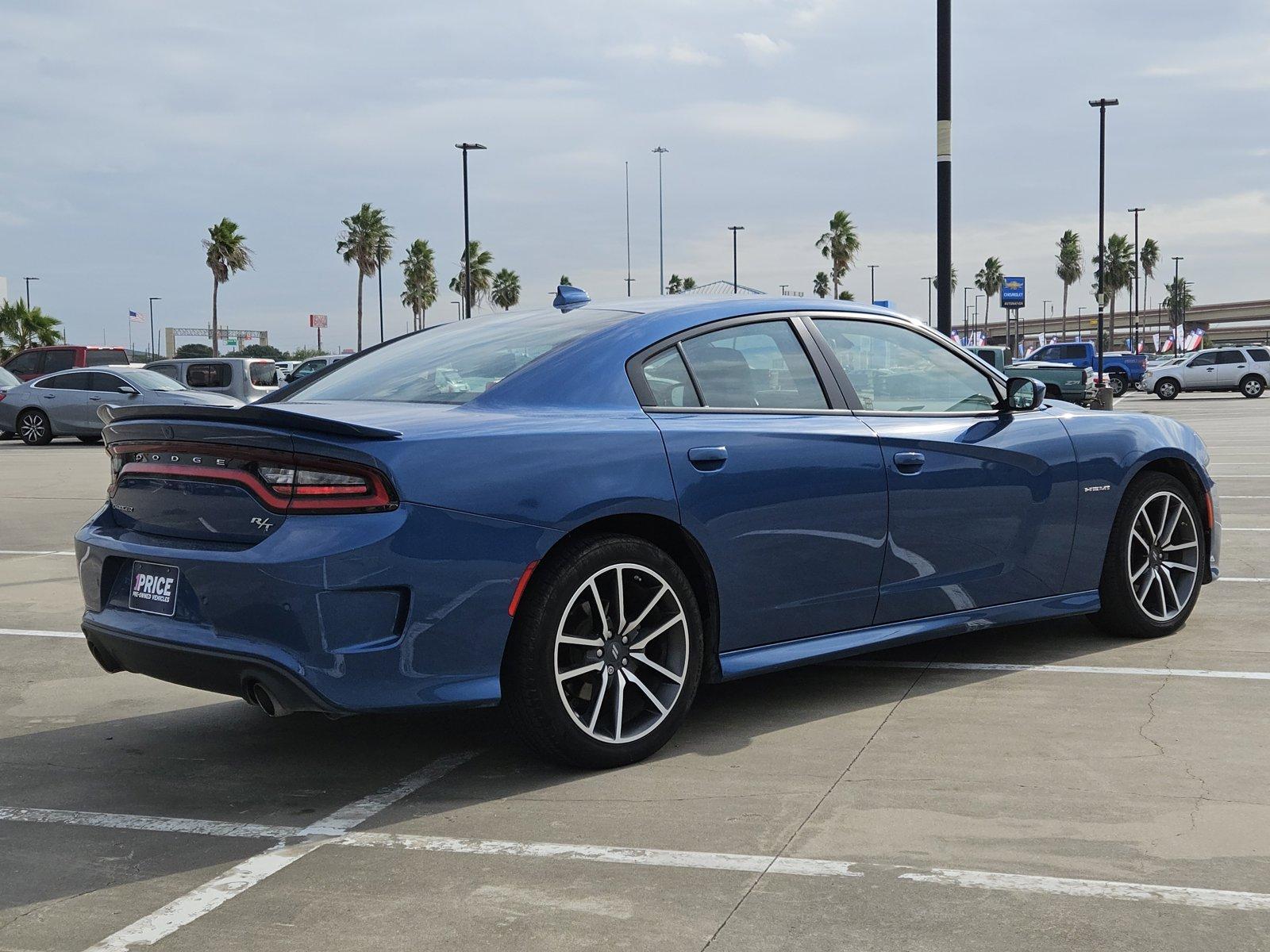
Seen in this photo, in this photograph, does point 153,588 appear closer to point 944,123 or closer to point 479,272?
point 944,123

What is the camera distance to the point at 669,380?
4.80 m

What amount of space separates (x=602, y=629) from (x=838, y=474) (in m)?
1.11

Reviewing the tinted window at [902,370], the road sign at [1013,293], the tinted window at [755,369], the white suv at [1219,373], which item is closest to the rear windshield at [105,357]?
the road sign at [1013,293]

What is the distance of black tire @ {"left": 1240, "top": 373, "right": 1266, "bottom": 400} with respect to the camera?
144 feet

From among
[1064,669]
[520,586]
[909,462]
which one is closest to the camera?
[520,586]

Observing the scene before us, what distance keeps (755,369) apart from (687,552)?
782mm

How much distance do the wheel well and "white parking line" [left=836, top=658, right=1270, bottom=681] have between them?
1432 mm

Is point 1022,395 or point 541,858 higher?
point 1022,395

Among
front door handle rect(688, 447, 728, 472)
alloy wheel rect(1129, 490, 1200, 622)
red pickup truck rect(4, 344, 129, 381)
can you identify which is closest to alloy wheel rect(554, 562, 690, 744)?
front door handle rect(688, 447, 728, 472)

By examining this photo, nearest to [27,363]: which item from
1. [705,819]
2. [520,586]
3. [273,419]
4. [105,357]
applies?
[105,357]

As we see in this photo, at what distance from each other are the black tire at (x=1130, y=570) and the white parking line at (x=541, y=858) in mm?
2950

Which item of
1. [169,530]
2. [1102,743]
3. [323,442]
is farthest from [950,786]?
[169,530]

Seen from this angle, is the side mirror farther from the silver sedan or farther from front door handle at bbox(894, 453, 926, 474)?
the silver sedan

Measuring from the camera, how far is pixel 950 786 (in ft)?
13.8
